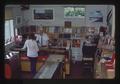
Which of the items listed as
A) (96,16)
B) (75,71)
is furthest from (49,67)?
(96,16)

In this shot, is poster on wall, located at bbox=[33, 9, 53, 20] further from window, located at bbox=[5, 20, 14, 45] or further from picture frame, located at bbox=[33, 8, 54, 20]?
window, located at bbox=[5, 20, 14, 45]

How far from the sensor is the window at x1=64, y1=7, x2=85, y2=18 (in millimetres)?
2645

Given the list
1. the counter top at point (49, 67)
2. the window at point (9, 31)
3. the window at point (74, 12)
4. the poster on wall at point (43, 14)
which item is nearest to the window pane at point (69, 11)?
the window at point (74, 12)

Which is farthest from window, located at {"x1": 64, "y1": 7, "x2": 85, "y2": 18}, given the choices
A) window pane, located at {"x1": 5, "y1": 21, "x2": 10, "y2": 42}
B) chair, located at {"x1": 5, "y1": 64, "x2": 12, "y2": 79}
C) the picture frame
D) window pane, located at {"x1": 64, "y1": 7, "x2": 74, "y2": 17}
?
chair, located at {"x1": 5, "y1": 64, "x2": 12, "y2": 79}

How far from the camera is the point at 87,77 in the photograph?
2662 mm

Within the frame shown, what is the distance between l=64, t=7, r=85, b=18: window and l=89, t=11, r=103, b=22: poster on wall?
0.20 ft

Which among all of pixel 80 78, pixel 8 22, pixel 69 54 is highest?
pixel 8 22

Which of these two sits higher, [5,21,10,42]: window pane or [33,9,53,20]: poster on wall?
[33,9,53,20]: poster on wall

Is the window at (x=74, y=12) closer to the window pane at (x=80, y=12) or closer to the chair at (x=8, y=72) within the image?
the window pane at (x=80, y=12)

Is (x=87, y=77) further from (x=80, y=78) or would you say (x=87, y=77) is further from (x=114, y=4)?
(x=114, y=4)

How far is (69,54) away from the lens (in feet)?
8.82
